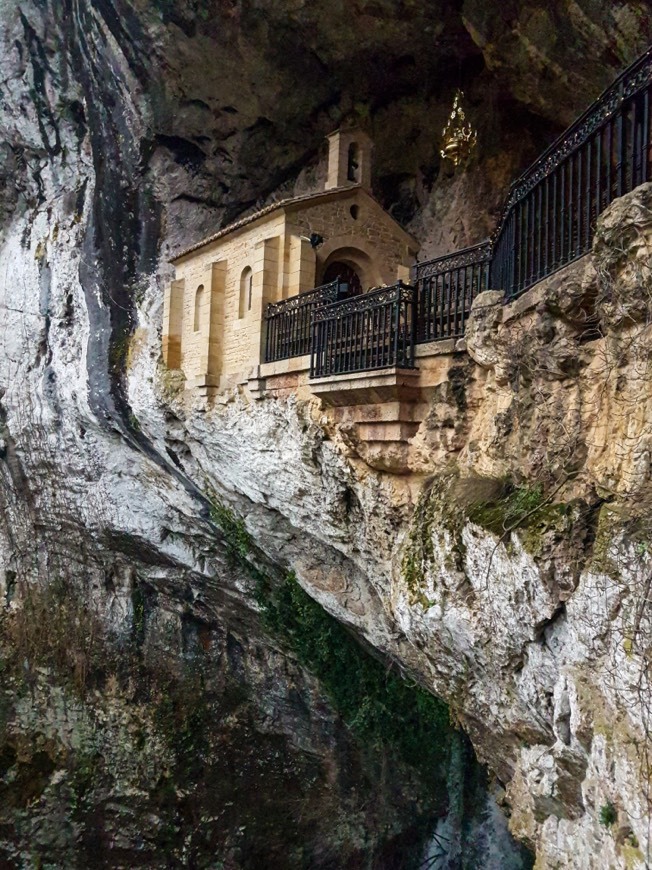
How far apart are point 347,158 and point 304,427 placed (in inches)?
201

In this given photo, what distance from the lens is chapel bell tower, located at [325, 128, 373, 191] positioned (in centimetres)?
1059

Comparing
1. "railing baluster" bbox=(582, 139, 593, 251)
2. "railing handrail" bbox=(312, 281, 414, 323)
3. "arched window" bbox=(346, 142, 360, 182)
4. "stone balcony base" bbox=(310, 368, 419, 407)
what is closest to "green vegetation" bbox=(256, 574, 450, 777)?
"stone balcony base" bbox=(310, 368, 419, 407)

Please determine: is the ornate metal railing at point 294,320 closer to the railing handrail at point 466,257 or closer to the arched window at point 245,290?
the arched window at point 245,290

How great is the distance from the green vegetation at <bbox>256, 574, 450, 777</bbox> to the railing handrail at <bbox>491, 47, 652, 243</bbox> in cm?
715

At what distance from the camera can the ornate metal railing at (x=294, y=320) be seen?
8.10 m

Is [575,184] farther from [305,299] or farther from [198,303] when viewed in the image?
[198,303]

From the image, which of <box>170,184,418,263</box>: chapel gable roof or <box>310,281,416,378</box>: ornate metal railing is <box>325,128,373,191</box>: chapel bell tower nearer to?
<box>170,184,418,263</box>: chapel gable roof

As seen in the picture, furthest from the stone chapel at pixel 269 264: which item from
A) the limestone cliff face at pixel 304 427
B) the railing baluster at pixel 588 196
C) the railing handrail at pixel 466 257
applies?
the railing baluster at pixel 588 196

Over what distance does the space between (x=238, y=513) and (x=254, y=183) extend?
22.1 feet

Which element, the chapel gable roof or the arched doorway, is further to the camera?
the arched doorway

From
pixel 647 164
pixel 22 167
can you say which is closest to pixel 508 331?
pixel 647 164

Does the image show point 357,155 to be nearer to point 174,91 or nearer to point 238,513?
point 174,91

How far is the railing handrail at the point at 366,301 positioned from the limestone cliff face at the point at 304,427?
1073 mm

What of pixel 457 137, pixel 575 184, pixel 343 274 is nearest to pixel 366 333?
pixel 575 184
